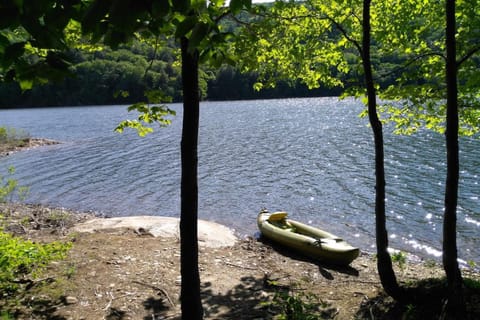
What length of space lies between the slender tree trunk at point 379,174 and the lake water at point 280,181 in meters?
6.73

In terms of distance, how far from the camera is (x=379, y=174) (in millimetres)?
5633

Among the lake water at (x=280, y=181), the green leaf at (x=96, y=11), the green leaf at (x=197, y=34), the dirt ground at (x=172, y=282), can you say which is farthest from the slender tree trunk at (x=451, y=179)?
the lake water at (x=280, y=181)

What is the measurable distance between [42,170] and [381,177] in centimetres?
2482

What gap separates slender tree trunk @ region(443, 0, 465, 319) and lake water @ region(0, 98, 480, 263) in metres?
7.62

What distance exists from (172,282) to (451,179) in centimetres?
491

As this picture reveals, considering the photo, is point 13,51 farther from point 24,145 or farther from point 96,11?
point 24,145

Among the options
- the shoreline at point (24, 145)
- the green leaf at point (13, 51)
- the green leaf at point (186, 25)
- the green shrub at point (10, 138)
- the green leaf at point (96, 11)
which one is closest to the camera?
the green leaf at point (96, 11)

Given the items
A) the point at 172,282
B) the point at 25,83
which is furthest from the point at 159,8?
the point at 172,282

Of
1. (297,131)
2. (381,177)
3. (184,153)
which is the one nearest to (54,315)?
(184,153)

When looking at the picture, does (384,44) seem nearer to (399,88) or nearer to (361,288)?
(399,88)

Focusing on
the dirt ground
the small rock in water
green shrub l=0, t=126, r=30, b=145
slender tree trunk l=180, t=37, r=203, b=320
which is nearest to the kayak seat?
the dirt ground

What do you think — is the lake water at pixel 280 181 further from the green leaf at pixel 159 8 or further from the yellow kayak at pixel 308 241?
the green leaf at pixel 159 8

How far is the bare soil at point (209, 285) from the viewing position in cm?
530

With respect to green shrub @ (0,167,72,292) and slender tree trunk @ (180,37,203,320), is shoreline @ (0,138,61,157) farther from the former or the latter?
slender tree trunk @ (180,37,203,320)
